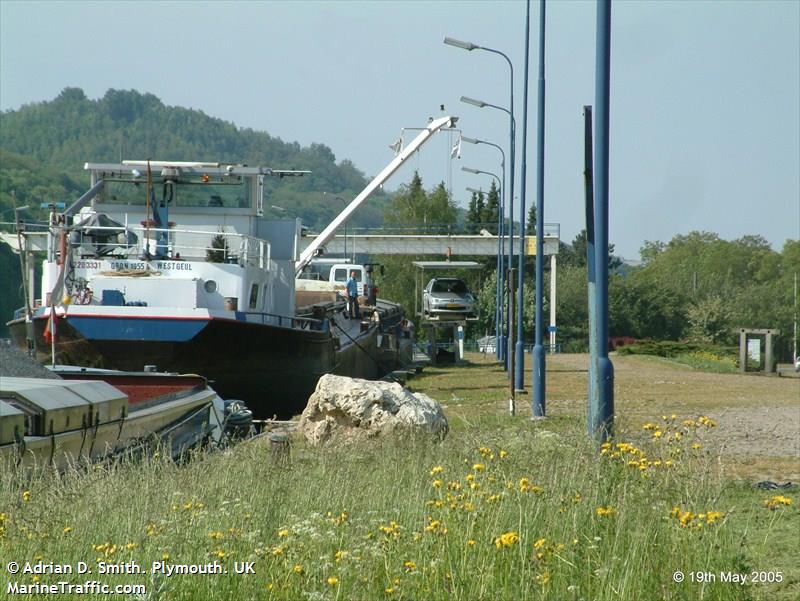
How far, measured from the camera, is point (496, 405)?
850 inches

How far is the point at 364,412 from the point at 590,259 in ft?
11.6

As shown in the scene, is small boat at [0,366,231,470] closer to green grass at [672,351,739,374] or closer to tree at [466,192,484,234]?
green grass at [672,351,739,374]

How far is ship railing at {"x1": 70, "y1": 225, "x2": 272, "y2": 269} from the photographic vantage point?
2327cm

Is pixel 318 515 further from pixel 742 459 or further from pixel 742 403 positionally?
pixel 742 403

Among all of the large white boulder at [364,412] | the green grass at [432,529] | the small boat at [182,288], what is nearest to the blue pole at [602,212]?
the green grass at [432,529]

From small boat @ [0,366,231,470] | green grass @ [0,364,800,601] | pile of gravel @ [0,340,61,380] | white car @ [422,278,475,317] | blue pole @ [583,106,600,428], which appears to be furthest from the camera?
white car @ [422,278,475,317]

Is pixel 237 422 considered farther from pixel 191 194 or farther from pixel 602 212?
pixel 191 194

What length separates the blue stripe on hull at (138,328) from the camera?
2159 centimetres

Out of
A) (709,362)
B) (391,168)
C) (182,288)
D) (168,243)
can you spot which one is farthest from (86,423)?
(709,362)

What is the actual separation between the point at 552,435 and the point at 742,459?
8.62ft

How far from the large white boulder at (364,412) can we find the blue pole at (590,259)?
266 cm

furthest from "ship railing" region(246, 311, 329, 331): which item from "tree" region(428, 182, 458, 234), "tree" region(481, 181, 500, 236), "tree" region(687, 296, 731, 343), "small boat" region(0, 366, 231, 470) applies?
"tree" region(481, 181, 500, 236)

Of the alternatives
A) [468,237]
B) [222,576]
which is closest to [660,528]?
[222,576]

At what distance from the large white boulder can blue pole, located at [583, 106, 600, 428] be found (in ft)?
8.74
